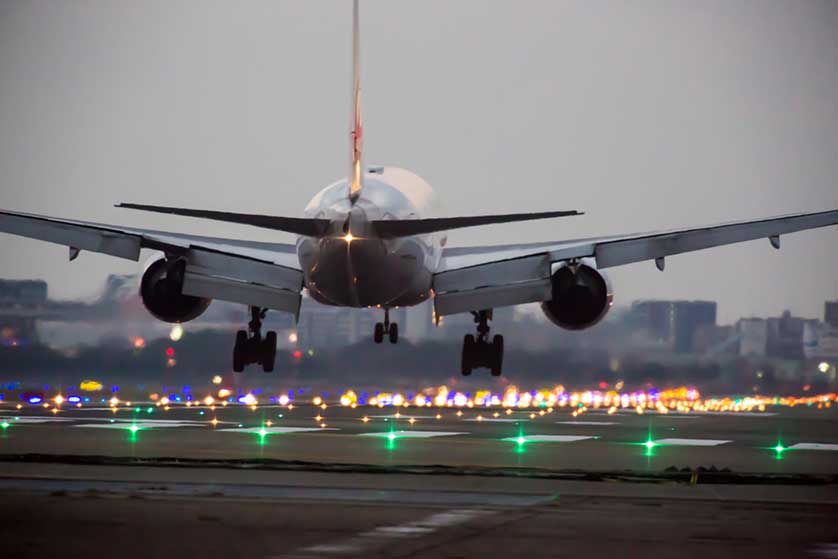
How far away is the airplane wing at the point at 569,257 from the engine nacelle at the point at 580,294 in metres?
0.41

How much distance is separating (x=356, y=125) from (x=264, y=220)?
9.10 meters

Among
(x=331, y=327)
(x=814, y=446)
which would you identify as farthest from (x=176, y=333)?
(x=814, y=446)

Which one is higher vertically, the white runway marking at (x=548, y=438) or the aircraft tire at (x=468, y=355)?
the aircraft tire at (x=468, y=355)

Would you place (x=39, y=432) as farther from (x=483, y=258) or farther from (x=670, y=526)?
(x=670, y=526)

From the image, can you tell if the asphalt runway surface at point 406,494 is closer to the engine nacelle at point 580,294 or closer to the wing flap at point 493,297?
the wing flap at point 493,297

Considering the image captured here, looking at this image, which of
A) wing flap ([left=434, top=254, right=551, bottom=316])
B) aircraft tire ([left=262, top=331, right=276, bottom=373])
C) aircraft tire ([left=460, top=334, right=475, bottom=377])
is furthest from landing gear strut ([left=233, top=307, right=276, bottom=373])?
wing flap ([left=434, top=254, right=551, bottom=316])

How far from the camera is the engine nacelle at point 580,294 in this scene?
4256cm

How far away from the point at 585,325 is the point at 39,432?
52.8ft

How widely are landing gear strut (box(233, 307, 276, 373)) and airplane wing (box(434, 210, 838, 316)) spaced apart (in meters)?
6.81

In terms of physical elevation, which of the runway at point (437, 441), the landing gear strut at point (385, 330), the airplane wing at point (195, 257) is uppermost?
the airplane wing at point (195, 257)

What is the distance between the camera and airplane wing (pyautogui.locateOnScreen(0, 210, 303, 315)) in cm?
4122

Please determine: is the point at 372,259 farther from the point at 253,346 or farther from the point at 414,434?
the point at 253,346

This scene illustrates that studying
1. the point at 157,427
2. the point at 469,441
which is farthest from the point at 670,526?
the point at 157,427

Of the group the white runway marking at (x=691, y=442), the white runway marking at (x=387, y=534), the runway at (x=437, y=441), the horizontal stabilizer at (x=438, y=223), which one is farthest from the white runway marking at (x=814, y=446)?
the white runway marking at (x=387, y=534)
